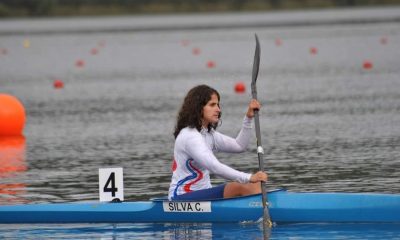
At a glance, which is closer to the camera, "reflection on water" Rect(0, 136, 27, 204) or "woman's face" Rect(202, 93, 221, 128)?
"woman's face" Rect(202, 93, 221, 128)

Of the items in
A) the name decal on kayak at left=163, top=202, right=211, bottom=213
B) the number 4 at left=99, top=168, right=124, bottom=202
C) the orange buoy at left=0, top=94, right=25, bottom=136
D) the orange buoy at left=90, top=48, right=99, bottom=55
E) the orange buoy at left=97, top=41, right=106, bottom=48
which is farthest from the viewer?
the orange buoy at left=97, top=41, right=106, bottom=48

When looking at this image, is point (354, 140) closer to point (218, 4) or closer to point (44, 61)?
point (44, 61)

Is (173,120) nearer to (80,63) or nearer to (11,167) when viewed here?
(11,167)

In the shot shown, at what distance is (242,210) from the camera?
12344 mm

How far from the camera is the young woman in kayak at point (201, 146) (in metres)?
12.3

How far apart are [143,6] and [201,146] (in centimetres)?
8129

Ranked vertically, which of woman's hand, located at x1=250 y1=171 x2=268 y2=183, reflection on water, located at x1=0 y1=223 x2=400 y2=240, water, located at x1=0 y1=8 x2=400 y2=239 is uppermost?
water, located at x1=0 y1=8 x2=400 y2=239

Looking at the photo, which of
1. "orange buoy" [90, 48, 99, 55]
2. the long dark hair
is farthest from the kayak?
"orange buoy" [90, 48, 99, 55]

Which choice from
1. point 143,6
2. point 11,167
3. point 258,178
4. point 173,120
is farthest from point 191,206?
point 143,6

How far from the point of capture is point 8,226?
510 inches

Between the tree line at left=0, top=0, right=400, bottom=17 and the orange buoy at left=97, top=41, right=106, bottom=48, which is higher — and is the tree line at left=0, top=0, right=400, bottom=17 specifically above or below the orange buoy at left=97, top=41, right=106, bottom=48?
above

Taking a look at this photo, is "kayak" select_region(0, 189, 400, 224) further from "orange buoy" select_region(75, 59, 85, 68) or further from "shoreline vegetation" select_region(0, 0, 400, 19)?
"shoreline vegetation" select_region(0, 0, 400, 19)

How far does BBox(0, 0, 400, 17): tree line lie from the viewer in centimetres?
9100

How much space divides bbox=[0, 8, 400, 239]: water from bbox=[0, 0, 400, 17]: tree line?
36.5 meters
